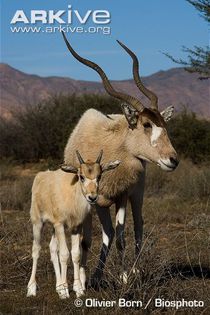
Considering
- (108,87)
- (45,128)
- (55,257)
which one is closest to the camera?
(55,257)

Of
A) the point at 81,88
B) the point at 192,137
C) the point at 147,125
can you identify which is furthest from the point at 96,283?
the point at 81,88

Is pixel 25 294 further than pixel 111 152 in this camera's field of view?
No

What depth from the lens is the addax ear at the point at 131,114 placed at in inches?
309

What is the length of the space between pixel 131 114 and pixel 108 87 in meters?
0.54

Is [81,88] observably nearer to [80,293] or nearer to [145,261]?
[80,293]

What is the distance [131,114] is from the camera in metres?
7.87

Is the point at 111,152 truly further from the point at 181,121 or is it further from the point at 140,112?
the point at 181,121

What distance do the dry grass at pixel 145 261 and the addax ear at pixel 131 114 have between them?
1235 mm

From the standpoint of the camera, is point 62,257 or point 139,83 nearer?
point 62,257

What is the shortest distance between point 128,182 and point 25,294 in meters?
1.58

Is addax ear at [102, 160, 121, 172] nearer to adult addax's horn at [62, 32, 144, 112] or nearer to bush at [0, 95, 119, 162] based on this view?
adult addax's horn at [62, 32, 144, 112]

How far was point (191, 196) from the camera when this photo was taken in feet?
51.8

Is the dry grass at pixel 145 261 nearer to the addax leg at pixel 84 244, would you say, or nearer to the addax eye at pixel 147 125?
the addax leg at pixel 84 244

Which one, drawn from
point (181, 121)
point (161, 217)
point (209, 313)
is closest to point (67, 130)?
point (181, 121)
